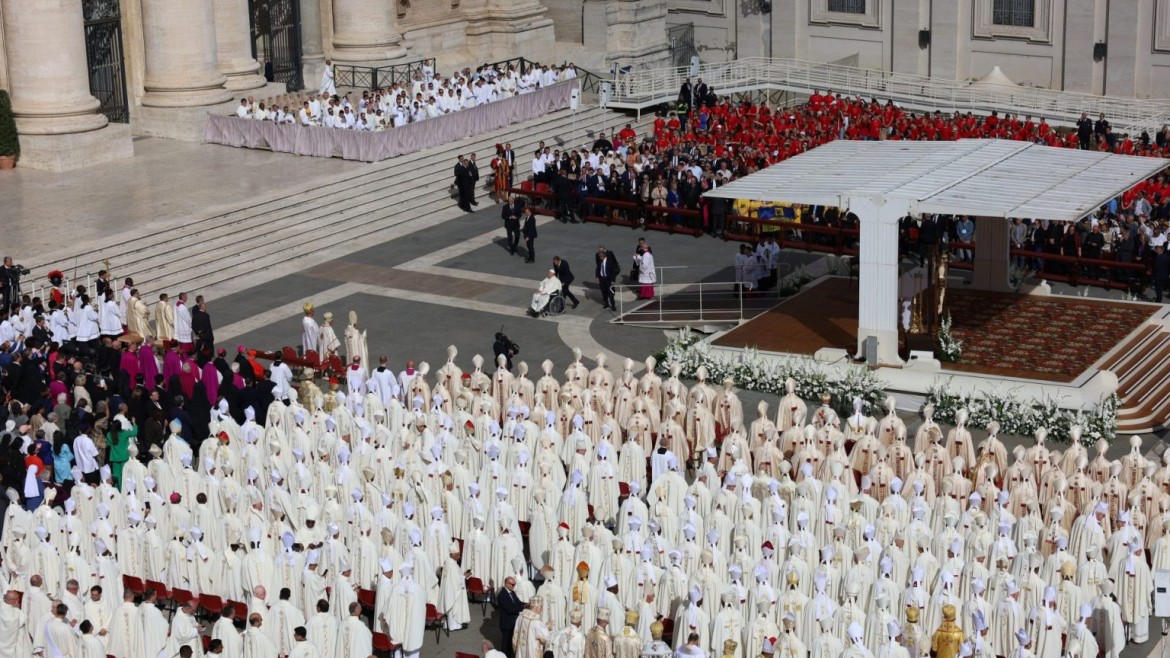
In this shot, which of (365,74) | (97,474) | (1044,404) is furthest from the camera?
(365,74)

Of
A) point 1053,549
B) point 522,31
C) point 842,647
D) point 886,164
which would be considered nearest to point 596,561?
point 842,647

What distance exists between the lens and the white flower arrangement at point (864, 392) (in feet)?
90.6

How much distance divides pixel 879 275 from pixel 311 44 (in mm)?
25722

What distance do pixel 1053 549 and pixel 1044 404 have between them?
7488 millimetres

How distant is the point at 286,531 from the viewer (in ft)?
70.8

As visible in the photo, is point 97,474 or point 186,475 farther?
point 97,474

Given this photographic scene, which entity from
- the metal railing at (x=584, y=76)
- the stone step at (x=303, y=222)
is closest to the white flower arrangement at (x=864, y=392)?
the stone step at (x=303, y=222)

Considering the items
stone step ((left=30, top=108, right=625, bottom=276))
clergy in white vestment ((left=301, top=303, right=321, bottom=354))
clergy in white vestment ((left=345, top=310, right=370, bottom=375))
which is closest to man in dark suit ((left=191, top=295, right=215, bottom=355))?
clergy in white vestment ((left=301, top=303, right=321, bottom=354))

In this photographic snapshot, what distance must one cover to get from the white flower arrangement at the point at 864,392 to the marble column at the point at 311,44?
71.4 feet

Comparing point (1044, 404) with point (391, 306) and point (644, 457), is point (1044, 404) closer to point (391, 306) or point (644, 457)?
point (644, 457)

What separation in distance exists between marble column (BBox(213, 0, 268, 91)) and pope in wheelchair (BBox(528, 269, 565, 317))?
53.0 feet

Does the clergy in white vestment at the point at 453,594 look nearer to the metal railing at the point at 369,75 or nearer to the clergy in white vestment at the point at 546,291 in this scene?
the clergy in white vestment at the point at 546,291

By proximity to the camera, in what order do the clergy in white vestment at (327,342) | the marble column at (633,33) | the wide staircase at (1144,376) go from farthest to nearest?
1. the marble column at (633,33)
2. the clergy in white vestment at (327,342)
3. the wide staircase at (1144,376)

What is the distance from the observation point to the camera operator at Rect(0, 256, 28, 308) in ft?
109
